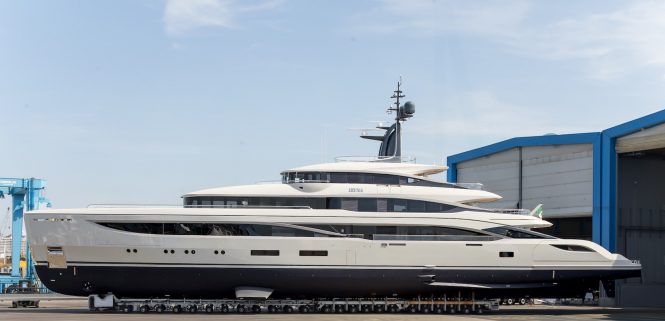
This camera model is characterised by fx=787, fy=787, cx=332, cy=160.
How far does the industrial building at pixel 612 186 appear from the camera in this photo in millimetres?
36438

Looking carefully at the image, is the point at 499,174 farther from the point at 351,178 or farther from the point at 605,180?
the point at 351,178

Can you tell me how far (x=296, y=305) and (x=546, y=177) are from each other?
54.7ft

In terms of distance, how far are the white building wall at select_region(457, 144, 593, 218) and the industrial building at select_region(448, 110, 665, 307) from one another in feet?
0.16

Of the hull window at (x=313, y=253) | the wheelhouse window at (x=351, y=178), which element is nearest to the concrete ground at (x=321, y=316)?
the hull window at (x=313, y=253)

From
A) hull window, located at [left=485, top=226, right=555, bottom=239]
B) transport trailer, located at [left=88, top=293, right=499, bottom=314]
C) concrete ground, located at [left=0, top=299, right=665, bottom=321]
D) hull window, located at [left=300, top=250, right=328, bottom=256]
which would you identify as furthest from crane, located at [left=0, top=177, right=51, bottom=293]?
hull window, located at [left=485, top=226, right=555, bottom=239]

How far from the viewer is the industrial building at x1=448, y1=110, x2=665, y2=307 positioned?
36.4 meters

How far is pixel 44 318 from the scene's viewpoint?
2539 cm

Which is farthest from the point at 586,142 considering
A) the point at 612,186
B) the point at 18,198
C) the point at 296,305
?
the point at 18,198

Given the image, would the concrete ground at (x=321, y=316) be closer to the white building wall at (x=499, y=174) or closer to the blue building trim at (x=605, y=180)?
the blue building trim at (x=605, y=180)

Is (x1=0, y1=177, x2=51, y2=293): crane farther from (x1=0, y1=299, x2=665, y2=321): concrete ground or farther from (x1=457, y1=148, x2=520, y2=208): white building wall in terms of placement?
(x1=457, y1=148, x2=520, y2=208): white building wall

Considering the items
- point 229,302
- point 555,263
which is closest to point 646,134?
point 555,263

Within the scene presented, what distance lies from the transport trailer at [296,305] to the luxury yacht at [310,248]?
1.06ft

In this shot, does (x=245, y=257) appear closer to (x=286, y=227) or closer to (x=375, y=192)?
(x=286, y=227)

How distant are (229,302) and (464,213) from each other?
9954mm
